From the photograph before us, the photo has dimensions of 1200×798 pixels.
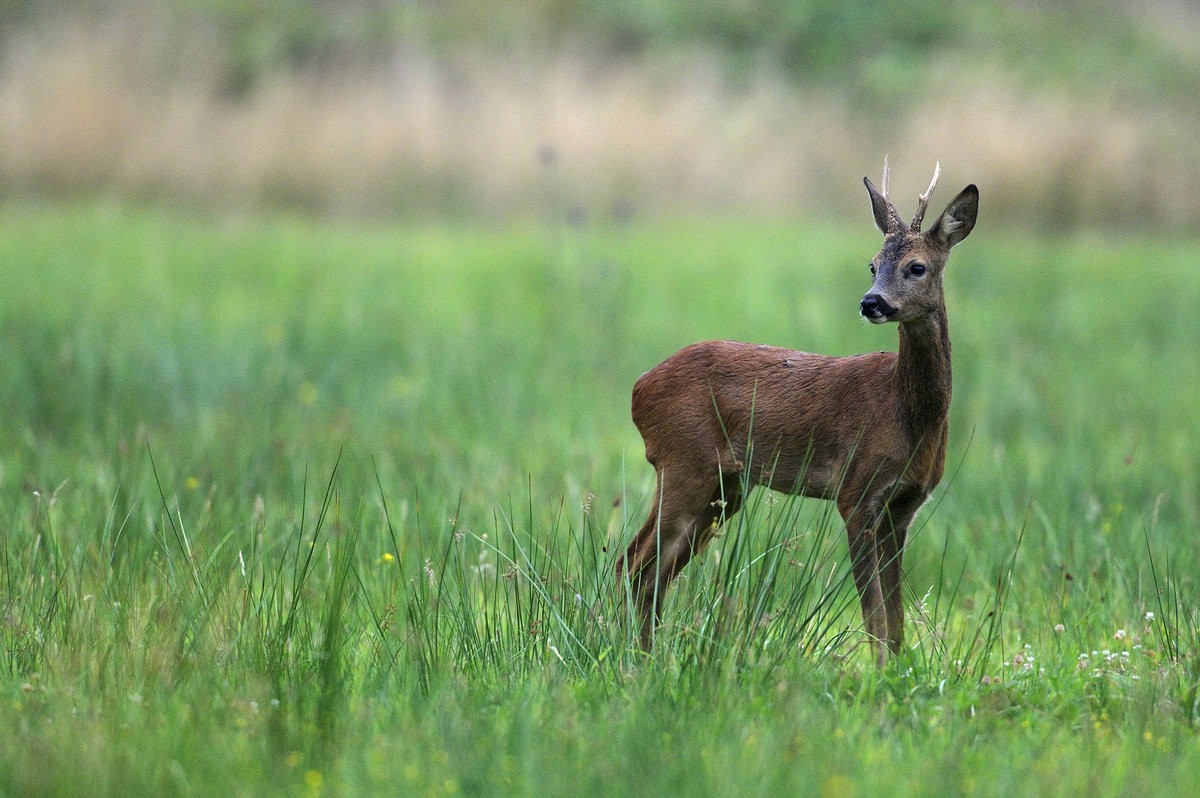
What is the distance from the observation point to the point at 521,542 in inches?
207

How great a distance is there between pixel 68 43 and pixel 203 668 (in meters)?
12.4

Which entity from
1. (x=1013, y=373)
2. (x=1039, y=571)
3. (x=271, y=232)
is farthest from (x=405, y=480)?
(x=271, y=232)

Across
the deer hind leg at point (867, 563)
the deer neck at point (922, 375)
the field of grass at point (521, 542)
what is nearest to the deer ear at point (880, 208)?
the deer neck at point (922, 375)

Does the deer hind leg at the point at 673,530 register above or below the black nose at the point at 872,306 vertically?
below

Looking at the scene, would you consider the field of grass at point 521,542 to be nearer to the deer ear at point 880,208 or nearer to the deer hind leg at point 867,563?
the deer hind leg at point 867,563

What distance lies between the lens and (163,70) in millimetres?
14594

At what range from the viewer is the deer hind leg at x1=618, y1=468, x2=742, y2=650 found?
393cm

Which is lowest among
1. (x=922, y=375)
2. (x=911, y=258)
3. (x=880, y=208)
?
(x=922, y=375)

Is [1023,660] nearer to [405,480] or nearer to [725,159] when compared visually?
[405,480]

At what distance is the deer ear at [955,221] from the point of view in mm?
3633

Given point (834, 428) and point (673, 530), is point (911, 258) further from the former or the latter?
point (673, 530)

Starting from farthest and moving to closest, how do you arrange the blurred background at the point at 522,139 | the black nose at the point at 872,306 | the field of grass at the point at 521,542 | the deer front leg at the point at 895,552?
the blurred background at the point at 522,139 < the deer front leg at the point at 895,552 < the black nose at the point at 872,306 < the field of grass at the point at 521,542

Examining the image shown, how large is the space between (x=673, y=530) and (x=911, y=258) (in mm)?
960

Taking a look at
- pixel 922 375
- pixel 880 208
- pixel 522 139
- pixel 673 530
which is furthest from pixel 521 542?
pixel 522 139
